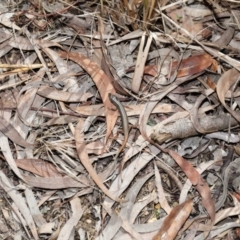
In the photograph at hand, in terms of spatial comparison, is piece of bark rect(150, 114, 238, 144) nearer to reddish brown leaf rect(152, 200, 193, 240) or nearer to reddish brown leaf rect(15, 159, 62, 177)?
reddish brown leaf rect(152, 200, 193, 240)

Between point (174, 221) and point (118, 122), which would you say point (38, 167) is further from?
point (174, 221)

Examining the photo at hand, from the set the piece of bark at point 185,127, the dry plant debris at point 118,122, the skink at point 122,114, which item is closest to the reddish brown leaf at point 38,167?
the dry plant debris at point 118,122

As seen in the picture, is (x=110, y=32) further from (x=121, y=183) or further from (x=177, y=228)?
(x=177, y=228)

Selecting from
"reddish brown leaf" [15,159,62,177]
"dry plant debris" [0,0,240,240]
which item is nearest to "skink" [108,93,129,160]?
"dry plant debris" [0,0,240,240]

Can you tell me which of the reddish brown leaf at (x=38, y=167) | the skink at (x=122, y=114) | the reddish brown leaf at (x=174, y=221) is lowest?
the reddish brown leaf at (x=174, y=221)

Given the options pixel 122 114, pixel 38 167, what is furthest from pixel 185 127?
pixel 38 167

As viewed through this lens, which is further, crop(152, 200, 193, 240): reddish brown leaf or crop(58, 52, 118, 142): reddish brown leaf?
crop(58, 52, 118, 142): reddish brown leaf

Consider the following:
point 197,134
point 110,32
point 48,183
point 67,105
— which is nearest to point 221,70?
point 197,134

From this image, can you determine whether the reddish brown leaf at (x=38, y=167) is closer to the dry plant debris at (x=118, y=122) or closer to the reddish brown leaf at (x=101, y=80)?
the dry plant debris at (x=118, y=122)
